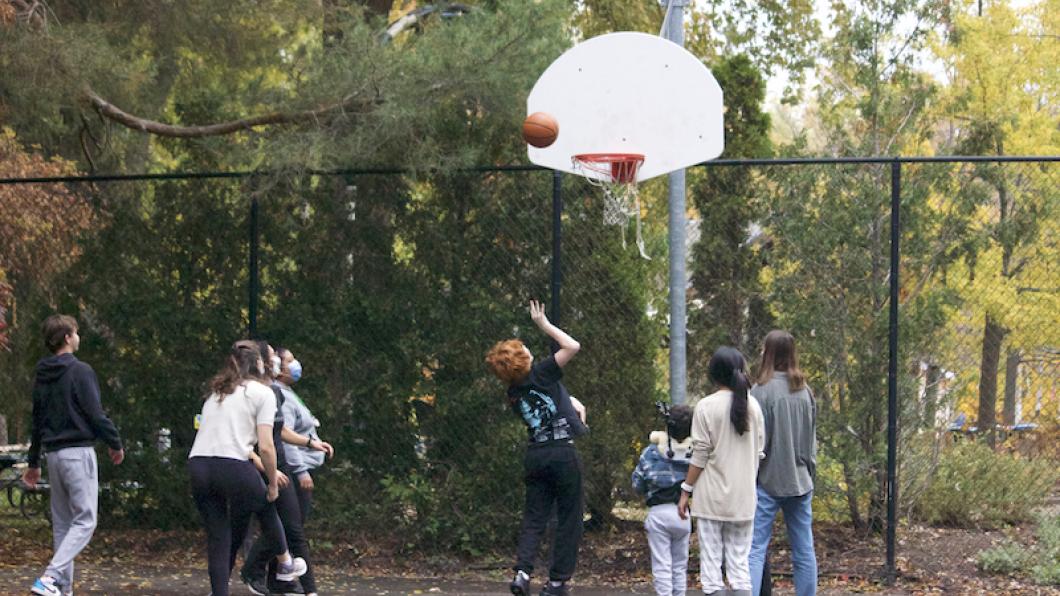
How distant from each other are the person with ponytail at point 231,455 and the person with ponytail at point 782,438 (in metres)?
2.83

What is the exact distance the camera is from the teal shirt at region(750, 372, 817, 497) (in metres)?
7.38

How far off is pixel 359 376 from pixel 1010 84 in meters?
13.8

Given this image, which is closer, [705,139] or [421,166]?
[705,139]

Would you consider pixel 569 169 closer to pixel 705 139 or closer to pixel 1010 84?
pixel 705 139

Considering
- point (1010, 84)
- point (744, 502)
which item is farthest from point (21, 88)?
point (1010, 84)

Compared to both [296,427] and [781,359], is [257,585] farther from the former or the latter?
[781,359]

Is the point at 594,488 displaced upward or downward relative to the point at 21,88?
downward

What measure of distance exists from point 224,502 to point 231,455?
32 centimetres

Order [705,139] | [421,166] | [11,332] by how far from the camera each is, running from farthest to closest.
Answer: [11,332], [421,166], [705,139]

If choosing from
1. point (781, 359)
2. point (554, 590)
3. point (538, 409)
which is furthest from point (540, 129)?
point (554, 590)

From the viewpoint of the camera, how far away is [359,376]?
393 inches

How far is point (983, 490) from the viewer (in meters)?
10.7

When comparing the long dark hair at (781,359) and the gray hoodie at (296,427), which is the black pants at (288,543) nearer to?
the gray hoodie at (296,427)

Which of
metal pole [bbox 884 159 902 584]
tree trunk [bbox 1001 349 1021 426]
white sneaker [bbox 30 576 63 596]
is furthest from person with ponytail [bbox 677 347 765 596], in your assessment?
tree trunk [bbox 1001 349 1021 426]
